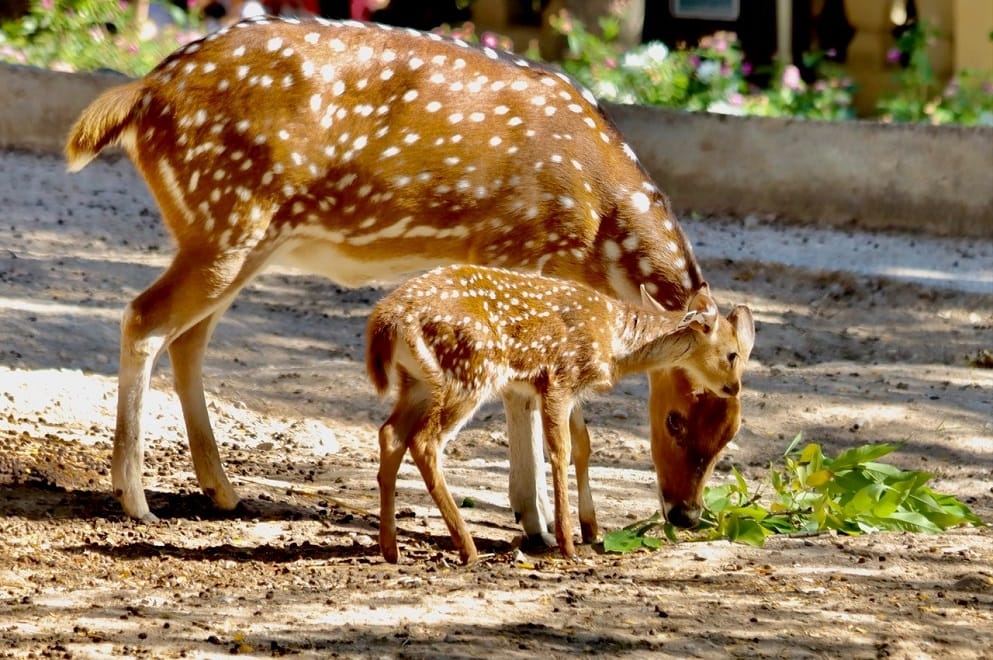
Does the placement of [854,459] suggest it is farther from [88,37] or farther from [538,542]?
[88,37]

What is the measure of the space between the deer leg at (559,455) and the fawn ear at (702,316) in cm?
56

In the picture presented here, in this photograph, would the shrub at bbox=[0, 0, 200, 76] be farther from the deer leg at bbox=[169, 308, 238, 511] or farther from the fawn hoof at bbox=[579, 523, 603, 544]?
the fawn hoof at bbox=[579, 523, 603, 544]

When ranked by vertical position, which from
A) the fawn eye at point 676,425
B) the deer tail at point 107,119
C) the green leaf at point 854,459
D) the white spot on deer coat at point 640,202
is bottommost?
the green leaf at point 854,459

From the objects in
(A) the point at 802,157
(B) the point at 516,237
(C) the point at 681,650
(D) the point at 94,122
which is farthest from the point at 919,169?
(C) the point at 681,650

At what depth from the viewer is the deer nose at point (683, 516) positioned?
234 inches

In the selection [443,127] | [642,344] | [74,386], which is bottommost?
[74,386]

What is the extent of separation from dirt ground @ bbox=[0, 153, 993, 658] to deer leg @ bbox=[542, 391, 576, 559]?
0.13 m

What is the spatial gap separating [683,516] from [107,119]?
8.42ft

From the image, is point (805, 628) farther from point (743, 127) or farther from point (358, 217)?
point (743, 127)

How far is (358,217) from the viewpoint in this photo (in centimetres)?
599

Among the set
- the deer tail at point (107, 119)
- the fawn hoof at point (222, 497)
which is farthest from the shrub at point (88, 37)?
the fawn hoof at point (222, 497)

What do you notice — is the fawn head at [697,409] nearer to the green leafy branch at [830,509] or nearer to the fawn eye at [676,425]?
the fawn eye at [676,425]

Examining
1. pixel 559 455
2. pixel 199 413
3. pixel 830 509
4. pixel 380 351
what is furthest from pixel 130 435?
pixel 830 509

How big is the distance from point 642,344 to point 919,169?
6.17 meters
